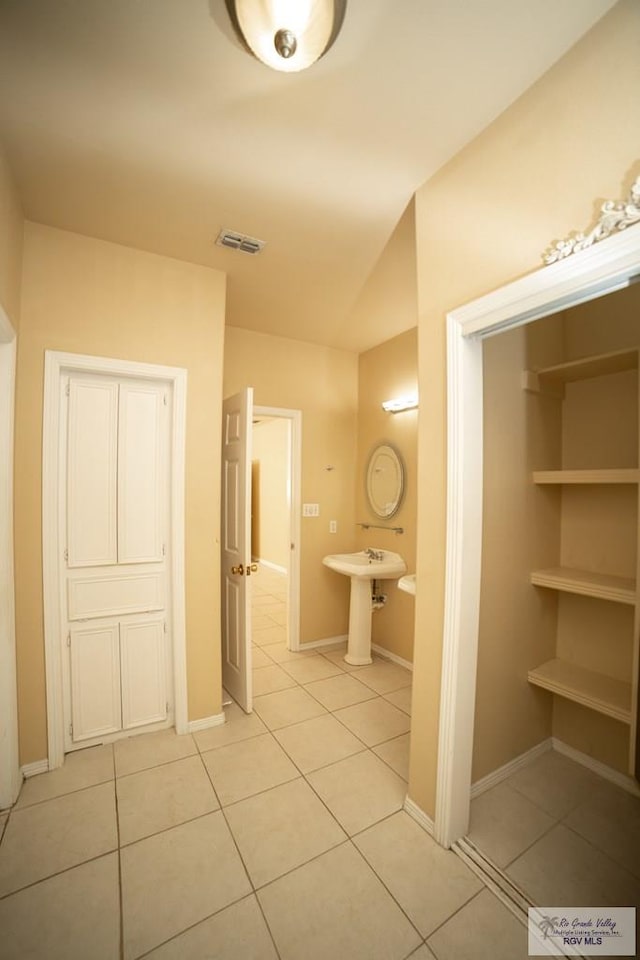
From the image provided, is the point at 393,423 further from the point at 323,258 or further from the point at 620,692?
the point at 620,692

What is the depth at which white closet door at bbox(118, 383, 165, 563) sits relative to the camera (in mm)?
2293

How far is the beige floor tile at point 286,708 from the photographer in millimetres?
2531

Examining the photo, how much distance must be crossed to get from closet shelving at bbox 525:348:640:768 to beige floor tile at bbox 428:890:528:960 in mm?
874

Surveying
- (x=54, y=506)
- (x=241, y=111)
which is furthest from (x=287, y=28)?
(x=54, y=506)

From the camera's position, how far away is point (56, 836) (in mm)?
1645

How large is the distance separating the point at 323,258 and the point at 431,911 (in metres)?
3.00

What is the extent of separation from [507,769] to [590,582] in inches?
43.1

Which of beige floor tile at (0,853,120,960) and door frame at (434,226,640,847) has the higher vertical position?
door frame at (434,226,640,847)

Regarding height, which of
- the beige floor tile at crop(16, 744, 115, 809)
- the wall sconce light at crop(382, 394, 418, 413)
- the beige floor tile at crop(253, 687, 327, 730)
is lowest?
the beige floor tile at crop(253, 687, 327, 730)

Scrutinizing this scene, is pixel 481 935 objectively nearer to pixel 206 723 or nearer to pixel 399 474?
pixel 206 723

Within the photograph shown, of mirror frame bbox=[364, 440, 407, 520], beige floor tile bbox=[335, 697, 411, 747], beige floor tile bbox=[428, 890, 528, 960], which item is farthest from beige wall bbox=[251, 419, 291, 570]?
Result: beige floor tile bbox=[428, 890, 528, 960]

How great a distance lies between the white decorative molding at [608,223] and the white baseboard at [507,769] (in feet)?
7.66

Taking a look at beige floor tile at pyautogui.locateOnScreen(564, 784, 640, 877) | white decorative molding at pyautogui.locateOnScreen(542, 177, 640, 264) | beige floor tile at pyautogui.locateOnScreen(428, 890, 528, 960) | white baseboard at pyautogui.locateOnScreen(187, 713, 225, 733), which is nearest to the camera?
white decorative molding at pyautogui.locateOnScreen(542, 177, 640, 264)

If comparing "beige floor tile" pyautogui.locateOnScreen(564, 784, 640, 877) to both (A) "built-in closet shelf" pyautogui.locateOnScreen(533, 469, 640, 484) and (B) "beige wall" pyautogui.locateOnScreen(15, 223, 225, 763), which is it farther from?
(B) "beige wall" pyautogui.locateOnScreen(15, 223, 225, 763)
